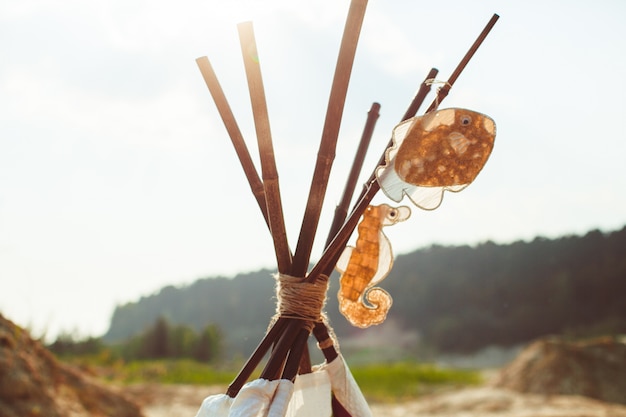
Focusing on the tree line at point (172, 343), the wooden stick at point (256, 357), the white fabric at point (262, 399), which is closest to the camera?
the white fabric at point (262, 399)

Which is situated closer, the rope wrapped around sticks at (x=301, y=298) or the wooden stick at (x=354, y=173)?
the rope wrapped around sticks at (x=301, y=298)

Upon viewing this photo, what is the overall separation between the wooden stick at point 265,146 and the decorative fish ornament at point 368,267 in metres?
0.19

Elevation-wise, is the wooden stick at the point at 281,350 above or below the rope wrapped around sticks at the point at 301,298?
below

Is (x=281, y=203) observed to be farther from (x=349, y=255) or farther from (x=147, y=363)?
(x=147, y=363)

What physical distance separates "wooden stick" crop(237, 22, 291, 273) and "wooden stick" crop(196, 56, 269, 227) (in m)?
0.11

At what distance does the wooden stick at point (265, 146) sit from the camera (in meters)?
1.28

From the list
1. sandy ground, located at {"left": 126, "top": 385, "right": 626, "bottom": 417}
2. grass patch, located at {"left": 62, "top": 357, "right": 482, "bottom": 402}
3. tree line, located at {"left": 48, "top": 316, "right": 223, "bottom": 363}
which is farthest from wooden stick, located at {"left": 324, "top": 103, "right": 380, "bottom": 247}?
tree line, located at {"left": 48, "top": 316, "right": 223, "bottom": 363}

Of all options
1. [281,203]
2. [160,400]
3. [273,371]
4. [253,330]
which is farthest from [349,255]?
[253,330]

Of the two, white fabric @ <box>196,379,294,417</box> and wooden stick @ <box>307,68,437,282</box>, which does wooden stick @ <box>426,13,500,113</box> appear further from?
white fabric @ <box>196,379,294,417</box>

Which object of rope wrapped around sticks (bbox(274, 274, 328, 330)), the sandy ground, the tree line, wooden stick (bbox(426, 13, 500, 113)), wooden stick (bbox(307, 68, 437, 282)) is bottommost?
the sandy ground

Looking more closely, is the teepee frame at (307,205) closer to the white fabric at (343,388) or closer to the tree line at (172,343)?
the white fabric at (343,388)

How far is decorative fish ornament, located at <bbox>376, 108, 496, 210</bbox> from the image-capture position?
4.30 feet

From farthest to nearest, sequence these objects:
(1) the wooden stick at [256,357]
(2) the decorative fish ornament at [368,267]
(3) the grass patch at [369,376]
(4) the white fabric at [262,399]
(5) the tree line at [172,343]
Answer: (5) the tree line at [172,343] < (3) the grass patch at [369,376] < (2) the decorative fish ornament at [368,267] < (1) the wooden stick at [256,357] < (4) the white fabric at [262,399]

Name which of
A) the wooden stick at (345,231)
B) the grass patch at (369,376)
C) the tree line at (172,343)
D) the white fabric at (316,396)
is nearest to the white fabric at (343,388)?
the white fabric at (316,396)
